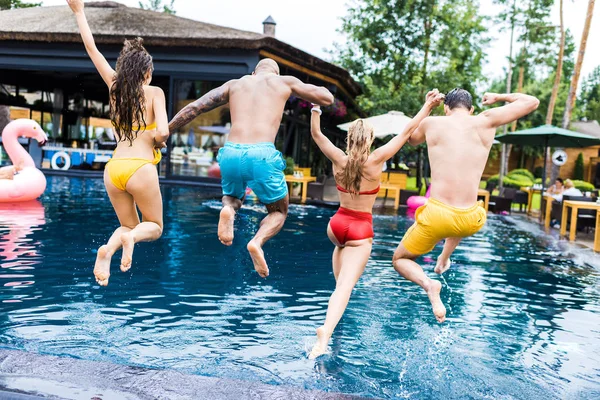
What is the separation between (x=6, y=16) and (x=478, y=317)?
75.1ft

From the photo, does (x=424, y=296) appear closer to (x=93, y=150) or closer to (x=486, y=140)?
(x=486, y=140)

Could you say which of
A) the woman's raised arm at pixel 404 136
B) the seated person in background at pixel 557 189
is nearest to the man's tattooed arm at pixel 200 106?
the woman's raised arm at pixel 404 136

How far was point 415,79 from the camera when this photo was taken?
2366 cm

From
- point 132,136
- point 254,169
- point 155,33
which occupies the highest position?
point 155,33

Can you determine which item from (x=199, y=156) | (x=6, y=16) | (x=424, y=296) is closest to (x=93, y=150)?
(x=199, y=156)

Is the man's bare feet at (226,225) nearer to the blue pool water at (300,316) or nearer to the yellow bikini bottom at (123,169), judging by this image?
the yellow bikini bottom at (123,169)

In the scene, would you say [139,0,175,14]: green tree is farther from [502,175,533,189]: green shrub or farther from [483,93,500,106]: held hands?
[483,93,500,106]: held hands

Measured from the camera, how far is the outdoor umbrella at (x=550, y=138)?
16.3m

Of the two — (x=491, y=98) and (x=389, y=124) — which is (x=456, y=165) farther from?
(x=389, y=124)

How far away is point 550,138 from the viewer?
1684 cm

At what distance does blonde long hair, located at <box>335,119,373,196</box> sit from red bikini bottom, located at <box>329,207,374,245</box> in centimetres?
19

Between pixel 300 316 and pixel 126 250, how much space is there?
7.09 feet

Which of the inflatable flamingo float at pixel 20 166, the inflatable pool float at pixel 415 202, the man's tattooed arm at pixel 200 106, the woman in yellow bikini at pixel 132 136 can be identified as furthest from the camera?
the inflatable pool float at pixel 415 202

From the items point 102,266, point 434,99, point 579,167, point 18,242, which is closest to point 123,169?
point 102,266
